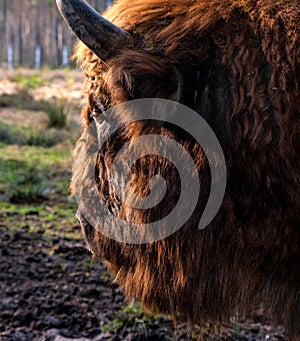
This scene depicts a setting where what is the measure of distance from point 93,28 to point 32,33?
4916 cm

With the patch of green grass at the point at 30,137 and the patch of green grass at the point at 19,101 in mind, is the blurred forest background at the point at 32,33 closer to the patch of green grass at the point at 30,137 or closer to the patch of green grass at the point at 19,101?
the patch of green grass at the point at 19,101

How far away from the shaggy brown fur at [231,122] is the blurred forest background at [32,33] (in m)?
43.1

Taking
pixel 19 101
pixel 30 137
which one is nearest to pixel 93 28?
pixel 30 137

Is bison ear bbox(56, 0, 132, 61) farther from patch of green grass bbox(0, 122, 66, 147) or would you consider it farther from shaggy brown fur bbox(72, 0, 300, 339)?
patch of green grass bbox(0, 122, 66, 147)

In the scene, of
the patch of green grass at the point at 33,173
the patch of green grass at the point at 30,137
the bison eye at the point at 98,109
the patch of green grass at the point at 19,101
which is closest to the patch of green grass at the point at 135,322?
the bison eye at the point at 98,109

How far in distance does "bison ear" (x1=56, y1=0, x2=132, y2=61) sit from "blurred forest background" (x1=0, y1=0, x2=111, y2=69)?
141 ft

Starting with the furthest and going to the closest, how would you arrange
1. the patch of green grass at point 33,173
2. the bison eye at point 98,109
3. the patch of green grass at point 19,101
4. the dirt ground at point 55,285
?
the patch of green grass at point 19,101
the patch of green grass at point 33,173
the dirt ground at point 55,285
the bison eye at point 98,109

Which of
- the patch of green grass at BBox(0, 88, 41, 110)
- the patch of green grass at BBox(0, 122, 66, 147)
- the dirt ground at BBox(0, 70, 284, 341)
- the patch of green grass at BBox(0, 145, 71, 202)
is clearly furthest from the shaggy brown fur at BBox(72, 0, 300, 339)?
the patch of green grass at BBox(0, 88, 41, 110)

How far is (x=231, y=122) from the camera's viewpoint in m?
2.55

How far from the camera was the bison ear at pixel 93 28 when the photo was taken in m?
2.54

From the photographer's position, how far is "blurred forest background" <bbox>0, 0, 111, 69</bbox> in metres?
46.6

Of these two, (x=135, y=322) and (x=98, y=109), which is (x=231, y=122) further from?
(x=135, y=322)

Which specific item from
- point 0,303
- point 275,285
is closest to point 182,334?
point 0,303

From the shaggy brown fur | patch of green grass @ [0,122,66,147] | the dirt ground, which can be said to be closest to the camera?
Result: the shaggy brown fur
